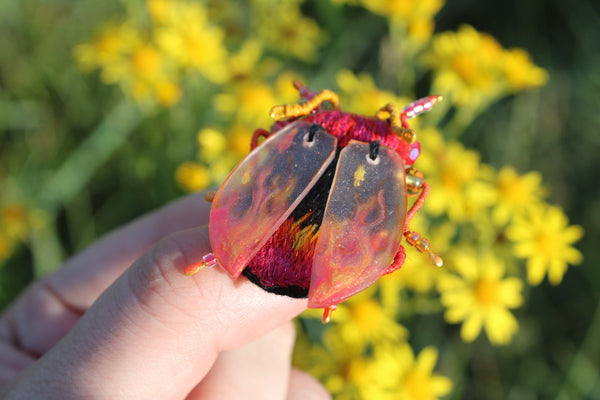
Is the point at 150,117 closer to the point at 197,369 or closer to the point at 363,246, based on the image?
the point at 197,369

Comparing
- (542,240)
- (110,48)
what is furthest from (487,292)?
(110,48)

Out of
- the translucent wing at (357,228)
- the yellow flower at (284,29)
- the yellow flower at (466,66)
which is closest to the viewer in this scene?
the translucent wing at (357,228)

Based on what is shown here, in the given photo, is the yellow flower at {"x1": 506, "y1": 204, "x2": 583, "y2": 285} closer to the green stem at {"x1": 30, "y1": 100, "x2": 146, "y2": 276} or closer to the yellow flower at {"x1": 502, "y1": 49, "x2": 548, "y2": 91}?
the yellow flower at {"x1": 502, "y1": 49, "x2": 548, "y2": 91}

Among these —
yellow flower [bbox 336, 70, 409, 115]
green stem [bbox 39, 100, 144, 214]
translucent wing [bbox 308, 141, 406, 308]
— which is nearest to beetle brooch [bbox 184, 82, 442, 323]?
translucent wing [bbox 308, 141, 406, 308]

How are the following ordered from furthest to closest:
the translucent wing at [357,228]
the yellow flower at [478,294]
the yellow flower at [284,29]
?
the yellow flower at [284,29]
the yellow flower at [478,294]
the translucent wing at [357,228]

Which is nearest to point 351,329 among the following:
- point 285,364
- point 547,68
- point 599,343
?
point 285,364

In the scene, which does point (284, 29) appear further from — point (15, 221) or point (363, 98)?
point (15, 221)

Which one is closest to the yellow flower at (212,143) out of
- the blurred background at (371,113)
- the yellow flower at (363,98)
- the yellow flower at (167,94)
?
the blurred background at (371,113)

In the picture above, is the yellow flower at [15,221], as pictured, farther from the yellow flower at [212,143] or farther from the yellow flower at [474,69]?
the yellow flower at [474,69]

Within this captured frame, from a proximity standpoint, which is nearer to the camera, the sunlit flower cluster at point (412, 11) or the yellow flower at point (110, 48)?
the sunlit flower cluster at point (412, 11)
